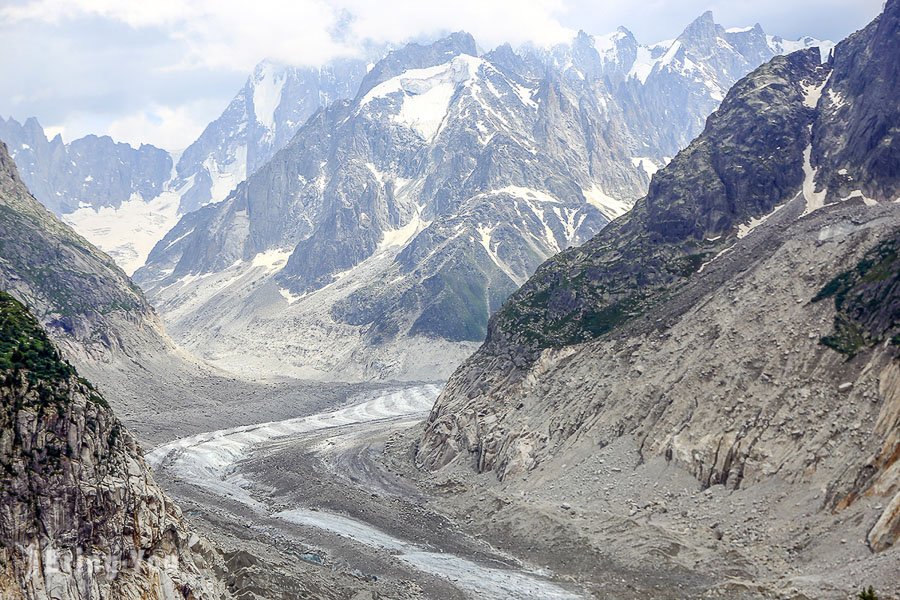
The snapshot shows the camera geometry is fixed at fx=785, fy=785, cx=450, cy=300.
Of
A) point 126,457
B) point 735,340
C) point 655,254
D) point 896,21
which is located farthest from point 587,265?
point 126,457

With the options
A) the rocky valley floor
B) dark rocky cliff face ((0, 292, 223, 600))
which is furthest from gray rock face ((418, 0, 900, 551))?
dark rocky cliff face ((0, 292, 223, 600))

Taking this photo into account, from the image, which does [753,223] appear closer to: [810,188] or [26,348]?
[810,188]

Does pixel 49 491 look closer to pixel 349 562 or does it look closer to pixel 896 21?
pixel 349 562

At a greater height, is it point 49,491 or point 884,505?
point 49,491

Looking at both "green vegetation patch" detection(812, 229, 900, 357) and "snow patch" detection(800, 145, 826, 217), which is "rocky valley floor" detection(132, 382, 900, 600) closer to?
"green vegetation patch" detection(812, 229, 900, 357)

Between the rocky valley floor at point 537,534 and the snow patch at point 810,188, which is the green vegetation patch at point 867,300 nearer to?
the rocky valley floor at point 537,534
